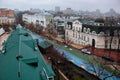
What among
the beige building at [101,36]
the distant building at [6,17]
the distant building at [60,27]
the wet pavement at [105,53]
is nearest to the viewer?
the wet pavement at [105,53]

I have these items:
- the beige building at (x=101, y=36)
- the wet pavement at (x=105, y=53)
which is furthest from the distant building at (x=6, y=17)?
the wet pavement at (x=105, y=53)

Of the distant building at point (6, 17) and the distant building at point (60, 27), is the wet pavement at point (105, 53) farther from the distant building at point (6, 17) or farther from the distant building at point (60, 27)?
the distant building at point (6, 17)

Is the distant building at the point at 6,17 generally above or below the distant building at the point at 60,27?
above

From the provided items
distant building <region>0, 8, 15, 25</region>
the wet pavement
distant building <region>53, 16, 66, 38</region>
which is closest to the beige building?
the wet pavement

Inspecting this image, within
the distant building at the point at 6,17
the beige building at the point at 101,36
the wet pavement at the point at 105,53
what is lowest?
the wet pavement at the point at 105,53

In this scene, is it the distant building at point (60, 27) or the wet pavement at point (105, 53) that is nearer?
the wet pavement at point (105, 53)

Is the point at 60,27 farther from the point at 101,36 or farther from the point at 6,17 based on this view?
the point at 6,17

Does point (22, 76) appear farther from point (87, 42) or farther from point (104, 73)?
point (87, 42)

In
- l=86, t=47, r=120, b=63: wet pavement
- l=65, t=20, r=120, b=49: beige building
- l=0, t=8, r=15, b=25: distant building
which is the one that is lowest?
l=86, t=47, r=120, b=63: wet pavement

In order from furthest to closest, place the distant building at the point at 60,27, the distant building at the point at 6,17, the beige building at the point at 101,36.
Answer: the distant building at the point at 6,17 < the distant building at the point at 60,27 < the beige building at the point at 101,36

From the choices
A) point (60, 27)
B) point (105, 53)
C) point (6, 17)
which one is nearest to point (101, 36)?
point (105, 53)

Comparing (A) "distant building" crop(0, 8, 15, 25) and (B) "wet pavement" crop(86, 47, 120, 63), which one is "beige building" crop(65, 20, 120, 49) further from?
(A) "distant building" crop(0, 8, 15, 25)
